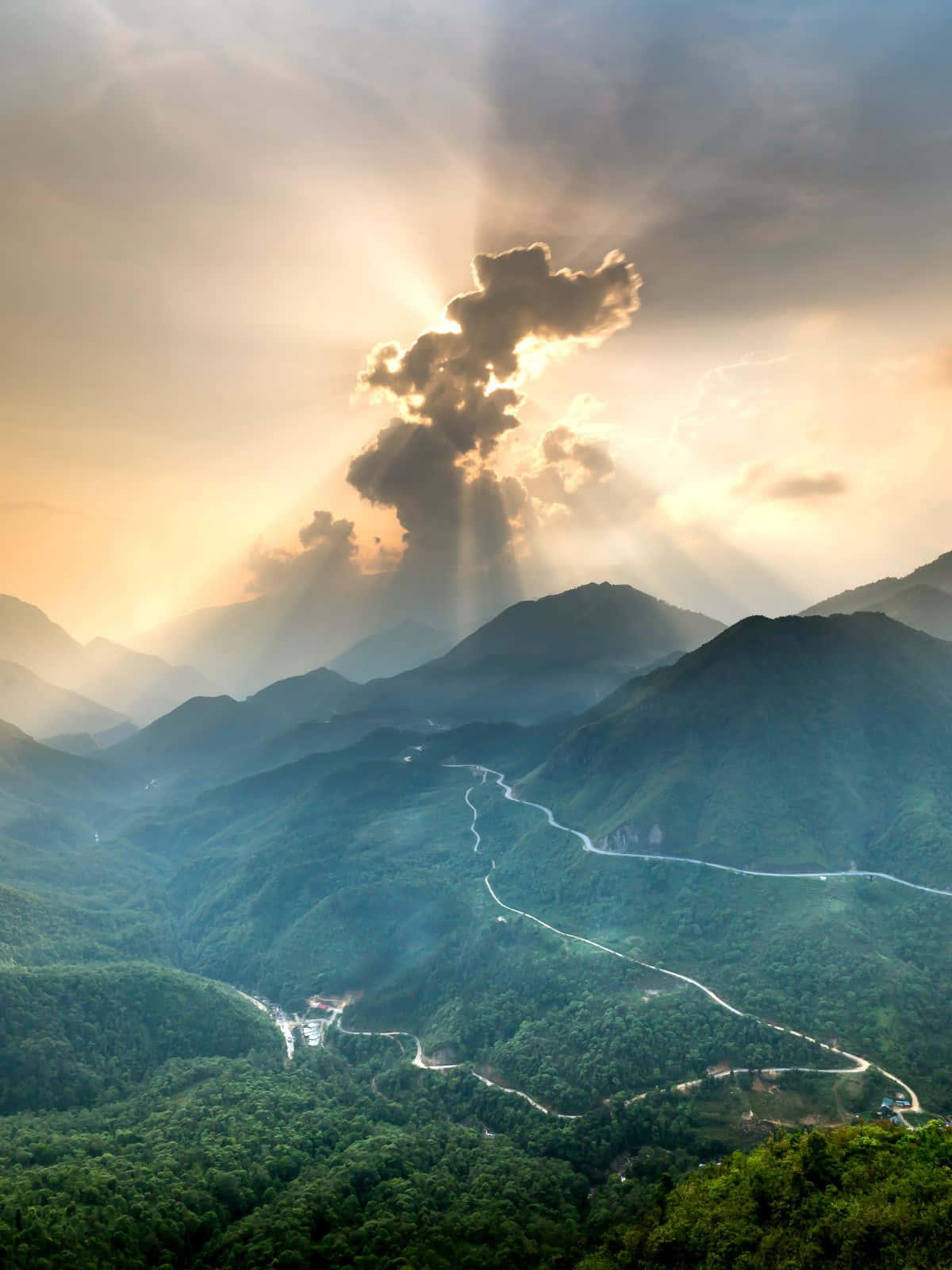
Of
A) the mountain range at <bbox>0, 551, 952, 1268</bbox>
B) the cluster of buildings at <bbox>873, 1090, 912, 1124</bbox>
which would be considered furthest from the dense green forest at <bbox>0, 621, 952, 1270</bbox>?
the cluster of buildings at <bbox>873, 1090, 912, 1124</bbox>

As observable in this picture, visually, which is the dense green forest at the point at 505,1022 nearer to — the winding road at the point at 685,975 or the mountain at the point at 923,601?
the winding road at the point at 685,975

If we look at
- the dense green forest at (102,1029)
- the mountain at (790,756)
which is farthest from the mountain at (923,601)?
the dense green forest at (102,1029)

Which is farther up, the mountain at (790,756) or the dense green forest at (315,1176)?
the mountain at (790,756)

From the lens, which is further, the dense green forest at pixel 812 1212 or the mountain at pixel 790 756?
the mountain at pixel 790 756

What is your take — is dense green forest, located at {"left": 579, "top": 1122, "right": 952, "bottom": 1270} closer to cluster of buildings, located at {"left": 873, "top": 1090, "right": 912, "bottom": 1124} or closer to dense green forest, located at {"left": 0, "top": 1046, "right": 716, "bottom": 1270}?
dense green forest, located at {"left": 0, "top": 1046, "right": 716, "bottom": 1270}

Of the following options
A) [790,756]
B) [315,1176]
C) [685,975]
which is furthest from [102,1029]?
[790,756]
